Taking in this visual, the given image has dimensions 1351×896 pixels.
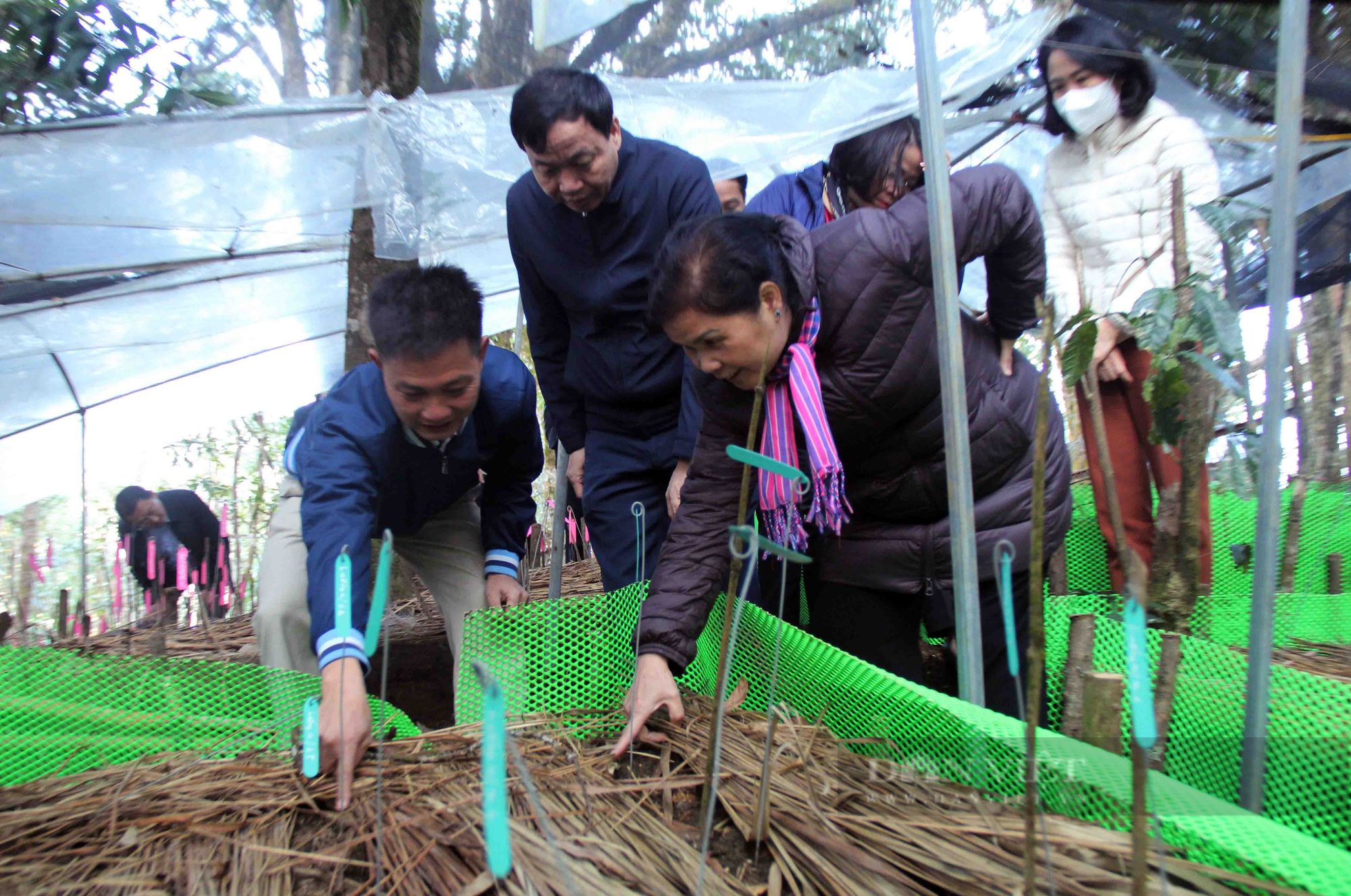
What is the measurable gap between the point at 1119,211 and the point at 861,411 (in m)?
1.43

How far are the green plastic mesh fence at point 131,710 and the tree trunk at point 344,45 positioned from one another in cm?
267

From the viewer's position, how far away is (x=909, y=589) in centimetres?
199

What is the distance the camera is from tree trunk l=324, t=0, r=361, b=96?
12.1 ft

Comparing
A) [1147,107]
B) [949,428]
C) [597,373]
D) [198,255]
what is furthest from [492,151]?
[949,428]

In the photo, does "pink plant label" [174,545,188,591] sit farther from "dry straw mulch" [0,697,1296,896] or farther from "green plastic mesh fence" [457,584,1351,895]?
"dry straw mulch" [0,697,1296,896]

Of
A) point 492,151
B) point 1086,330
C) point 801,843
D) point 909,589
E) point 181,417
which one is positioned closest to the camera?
point 801,843

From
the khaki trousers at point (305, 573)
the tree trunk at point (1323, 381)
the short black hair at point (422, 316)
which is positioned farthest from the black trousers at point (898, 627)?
the tree trunk at point (1323, 381)

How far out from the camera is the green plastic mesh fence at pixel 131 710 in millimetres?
1662

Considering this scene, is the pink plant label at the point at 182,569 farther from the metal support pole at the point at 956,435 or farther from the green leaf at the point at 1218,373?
the green leaf at the point at 1218,373

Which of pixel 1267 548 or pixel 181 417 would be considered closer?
pixel 1267 548

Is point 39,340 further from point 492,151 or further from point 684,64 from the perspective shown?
point 684,64

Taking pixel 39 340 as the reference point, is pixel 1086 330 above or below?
below

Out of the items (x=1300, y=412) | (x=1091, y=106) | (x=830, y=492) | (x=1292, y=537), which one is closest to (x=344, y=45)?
(x=1091, y=106)

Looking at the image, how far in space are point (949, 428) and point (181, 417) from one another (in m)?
6.43
